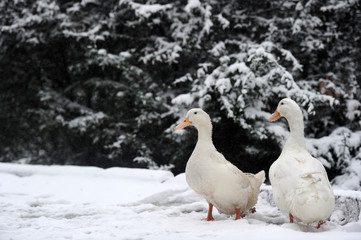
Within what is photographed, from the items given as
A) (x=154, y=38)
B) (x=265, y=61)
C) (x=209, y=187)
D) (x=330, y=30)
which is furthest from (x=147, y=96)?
(x=209, y=187)

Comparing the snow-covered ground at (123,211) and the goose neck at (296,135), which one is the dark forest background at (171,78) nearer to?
the snow-covered ground at (123,211)

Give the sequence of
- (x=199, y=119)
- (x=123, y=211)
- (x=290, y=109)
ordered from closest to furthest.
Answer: (x=290, y=109)
(x=199, y=119)
(x=123, y=211)

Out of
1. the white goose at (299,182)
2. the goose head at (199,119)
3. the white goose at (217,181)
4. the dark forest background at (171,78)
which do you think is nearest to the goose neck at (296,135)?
the white goose at (299,182)

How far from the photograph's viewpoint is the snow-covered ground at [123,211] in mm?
2584

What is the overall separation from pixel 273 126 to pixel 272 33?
2.22m

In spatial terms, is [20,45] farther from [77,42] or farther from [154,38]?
[154,38]

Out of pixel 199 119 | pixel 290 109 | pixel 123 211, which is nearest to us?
pixel 290 109

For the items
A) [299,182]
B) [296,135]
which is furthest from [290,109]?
[299,182]

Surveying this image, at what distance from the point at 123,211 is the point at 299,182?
5.38 feet

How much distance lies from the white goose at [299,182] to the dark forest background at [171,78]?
3.27 metres

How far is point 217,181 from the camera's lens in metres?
3.01

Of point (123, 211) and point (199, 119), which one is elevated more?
point (199, 119)

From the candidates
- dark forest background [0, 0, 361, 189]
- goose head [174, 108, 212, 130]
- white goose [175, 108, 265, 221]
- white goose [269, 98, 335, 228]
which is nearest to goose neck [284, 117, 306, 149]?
white goose [269, 98, 335, 228]

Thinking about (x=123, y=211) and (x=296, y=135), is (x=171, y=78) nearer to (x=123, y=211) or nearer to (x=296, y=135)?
(x=123, y=211)
